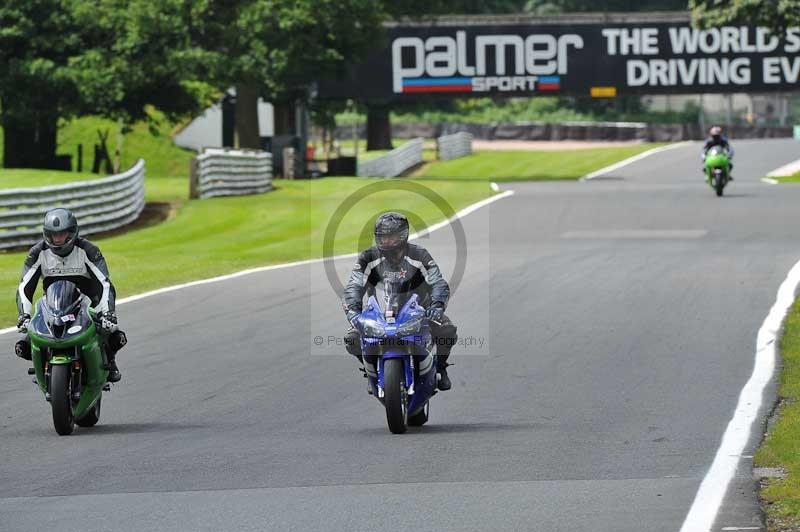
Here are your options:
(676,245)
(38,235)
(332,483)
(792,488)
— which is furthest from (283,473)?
(38,235)

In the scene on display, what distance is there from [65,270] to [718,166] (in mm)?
27624

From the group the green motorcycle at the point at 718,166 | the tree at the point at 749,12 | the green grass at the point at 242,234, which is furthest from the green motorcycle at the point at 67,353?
the tree at the point at 749,12

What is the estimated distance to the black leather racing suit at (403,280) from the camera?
11.0 m

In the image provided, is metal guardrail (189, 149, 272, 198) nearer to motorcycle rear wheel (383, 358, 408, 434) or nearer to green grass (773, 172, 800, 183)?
green grass (773, 172, 800, 183)

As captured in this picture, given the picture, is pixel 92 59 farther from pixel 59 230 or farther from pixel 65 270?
pixel 59 230

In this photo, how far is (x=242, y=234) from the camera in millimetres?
32438

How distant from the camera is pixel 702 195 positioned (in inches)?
1505

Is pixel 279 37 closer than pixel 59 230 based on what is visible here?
No

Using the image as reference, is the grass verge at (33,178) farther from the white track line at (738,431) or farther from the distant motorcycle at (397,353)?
the distant motorcycle at (397,353)

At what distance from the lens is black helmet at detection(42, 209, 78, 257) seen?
36.7ft

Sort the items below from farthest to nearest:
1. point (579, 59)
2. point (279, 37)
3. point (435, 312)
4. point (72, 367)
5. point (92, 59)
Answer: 1. point (579, 59)
2. point (279, 37)
3. point (92, 59)
4. point (72, 367)
5. point (435, 312)

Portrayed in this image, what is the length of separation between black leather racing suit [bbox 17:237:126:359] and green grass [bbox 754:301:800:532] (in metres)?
4.77

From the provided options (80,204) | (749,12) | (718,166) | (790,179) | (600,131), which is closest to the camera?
(80,204)

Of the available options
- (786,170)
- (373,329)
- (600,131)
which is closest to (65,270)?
(373,329)
